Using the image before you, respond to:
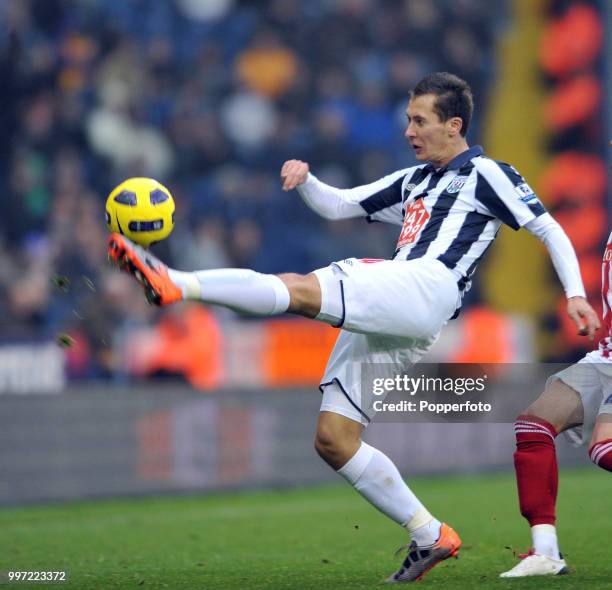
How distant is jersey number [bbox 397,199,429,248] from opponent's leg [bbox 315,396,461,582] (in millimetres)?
737

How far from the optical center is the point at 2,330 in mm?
10289

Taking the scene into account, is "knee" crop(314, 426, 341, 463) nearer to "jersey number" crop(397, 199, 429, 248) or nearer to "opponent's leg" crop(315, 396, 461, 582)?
"opponent's leg" crop(315, 396, 461, 582)

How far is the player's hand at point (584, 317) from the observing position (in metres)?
5.17

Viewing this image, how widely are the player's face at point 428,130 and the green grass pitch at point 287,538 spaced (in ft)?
6.16

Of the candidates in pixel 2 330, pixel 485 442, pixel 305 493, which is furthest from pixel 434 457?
pixel 2 330

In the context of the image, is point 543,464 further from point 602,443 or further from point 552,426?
point 602,443

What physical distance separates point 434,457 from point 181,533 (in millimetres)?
4321

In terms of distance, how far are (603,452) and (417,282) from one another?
1.05m

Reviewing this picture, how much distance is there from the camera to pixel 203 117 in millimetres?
14398

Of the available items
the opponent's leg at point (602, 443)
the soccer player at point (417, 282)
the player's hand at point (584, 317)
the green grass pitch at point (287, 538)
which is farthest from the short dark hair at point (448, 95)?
the green grass pitch at point (287, 538)

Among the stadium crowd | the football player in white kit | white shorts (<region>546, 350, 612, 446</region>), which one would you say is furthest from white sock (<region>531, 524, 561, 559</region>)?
the stadium crowd

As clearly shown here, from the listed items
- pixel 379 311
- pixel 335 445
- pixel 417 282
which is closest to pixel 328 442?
pixel 335 445

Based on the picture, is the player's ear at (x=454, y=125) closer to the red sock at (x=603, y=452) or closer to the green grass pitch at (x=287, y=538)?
the red sock at (x=603, y=452)

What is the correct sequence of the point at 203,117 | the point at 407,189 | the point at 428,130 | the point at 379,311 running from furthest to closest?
the point at 203,117 < the point at 407,189 < the point at 428,130 < the point at 379,311
